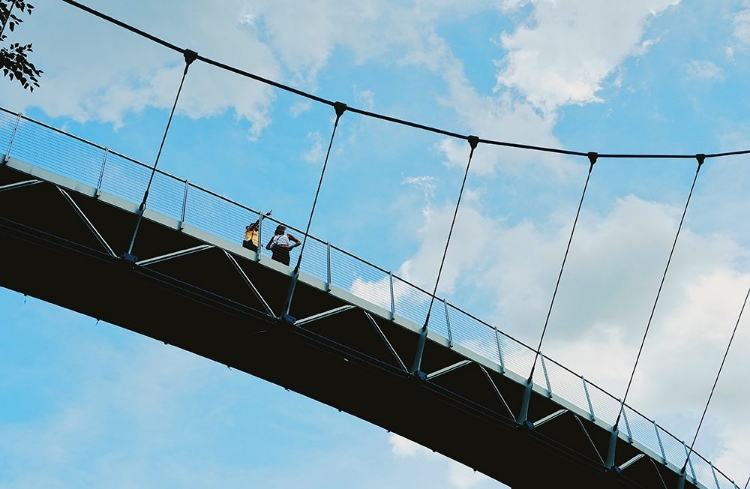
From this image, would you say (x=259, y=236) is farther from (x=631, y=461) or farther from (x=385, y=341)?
(x=631, y=461)

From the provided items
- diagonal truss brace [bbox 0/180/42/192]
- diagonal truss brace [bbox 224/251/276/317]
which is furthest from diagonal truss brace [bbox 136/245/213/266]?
diagonal truss brace [bbox 0/180/42/192]

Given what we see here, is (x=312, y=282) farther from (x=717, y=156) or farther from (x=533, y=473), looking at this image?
(x=717, y=156)

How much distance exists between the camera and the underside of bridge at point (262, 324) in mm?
18203

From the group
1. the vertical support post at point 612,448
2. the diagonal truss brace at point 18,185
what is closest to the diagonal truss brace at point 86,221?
the diagonal truss brace at point 18,185

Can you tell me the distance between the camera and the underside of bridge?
18.2m

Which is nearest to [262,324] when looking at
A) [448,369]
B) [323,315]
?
[323,315]

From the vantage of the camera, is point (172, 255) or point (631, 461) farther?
point (631, 461)

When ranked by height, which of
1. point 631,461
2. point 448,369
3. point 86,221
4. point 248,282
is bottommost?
point 86,221

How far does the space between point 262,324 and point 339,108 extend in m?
6.38

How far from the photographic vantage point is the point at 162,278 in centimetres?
1864

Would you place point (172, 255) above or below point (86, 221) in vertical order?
above

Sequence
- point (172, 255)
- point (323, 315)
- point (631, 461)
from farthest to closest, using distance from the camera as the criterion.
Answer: point (631, 461) → point (323, 315) → point (172, 255)

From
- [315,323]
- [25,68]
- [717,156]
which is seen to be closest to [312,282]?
[315,323]

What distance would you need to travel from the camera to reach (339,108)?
75.3 ft
